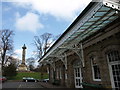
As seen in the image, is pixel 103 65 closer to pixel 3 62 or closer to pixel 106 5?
pixel 106 5

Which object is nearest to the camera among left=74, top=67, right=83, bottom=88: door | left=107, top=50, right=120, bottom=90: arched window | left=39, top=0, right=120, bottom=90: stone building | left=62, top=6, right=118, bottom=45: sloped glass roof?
left=62, top=6, right=118, bottom=45: sloped glass roof

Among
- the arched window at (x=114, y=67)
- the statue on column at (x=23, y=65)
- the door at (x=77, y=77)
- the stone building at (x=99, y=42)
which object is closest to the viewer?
the stone building at (x=99, y=42)

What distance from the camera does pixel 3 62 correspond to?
31.4m

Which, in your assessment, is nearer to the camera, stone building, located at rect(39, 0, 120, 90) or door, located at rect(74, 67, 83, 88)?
stone building, located at rect(39, 0, 120, 90)

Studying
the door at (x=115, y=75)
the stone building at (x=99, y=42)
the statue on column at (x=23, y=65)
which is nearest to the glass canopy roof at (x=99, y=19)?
the stone building at (x=99, y=42)

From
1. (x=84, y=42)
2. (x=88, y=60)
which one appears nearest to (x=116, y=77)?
(x=88, y=60)

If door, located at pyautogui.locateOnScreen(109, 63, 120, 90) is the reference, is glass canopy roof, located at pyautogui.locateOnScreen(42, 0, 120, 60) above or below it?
above

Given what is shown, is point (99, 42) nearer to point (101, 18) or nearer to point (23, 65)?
point (101, 18)

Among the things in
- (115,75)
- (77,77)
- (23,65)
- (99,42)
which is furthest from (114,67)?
(23,65)

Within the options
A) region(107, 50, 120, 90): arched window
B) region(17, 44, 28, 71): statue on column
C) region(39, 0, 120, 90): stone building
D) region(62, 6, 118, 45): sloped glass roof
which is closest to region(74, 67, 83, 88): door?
region(39, 0, 120, 90): stone building

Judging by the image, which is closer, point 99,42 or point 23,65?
point 99,42

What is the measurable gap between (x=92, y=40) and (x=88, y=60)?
1.67 meters

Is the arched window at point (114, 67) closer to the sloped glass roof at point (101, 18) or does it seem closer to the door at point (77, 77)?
the sloped glass roof at point (101, 18)

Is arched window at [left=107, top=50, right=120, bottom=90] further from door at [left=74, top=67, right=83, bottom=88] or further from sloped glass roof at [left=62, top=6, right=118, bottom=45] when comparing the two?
door at [left=74, top=67, right=83, bottom=88]
